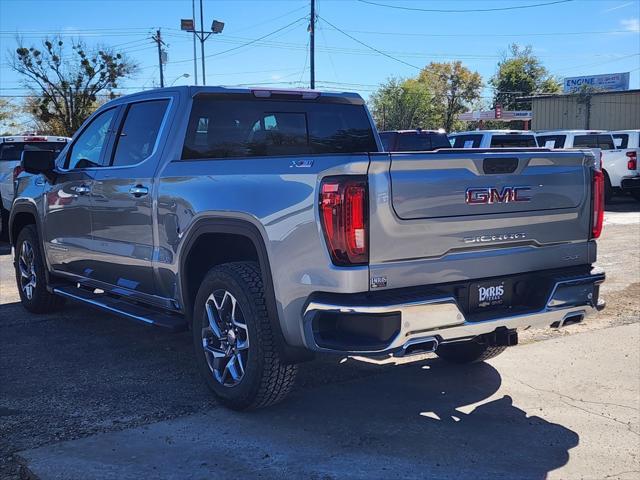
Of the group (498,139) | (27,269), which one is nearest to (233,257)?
(27,269)

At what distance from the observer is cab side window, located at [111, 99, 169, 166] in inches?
199

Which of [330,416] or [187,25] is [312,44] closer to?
[187,25]

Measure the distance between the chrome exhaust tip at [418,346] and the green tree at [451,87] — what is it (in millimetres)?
65742

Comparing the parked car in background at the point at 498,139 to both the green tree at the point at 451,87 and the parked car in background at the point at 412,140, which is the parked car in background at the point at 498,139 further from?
the green tree at the point at 451,87

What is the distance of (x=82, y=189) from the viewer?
18.4 feet

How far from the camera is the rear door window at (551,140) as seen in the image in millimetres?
19531

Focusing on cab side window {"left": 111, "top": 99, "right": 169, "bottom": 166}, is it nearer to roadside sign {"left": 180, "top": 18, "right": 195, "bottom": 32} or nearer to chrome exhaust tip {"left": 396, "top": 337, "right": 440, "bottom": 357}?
chrome exhaust tip {"left": 396, "top": 337, "right": 440, "bottom": 357}

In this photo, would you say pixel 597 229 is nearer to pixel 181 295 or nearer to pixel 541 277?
pixel 541 277

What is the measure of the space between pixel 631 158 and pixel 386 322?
57.3ft

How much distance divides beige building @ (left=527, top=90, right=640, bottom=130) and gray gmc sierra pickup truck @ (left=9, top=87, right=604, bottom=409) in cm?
3704

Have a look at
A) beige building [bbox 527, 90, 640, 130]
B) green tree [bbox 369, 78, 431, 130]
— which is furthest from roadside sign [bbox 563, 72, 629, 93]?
green tree [bbox 369, 78, 431, 130]

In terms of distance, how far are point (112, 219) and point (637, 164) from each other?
16.9 metres

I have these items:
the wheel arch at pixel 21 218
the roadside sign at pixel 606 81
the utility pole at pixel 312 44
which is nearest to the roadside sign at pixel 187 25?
the utility pole at pixel 312 44

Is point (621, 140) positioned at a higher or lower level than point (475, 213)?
higher
